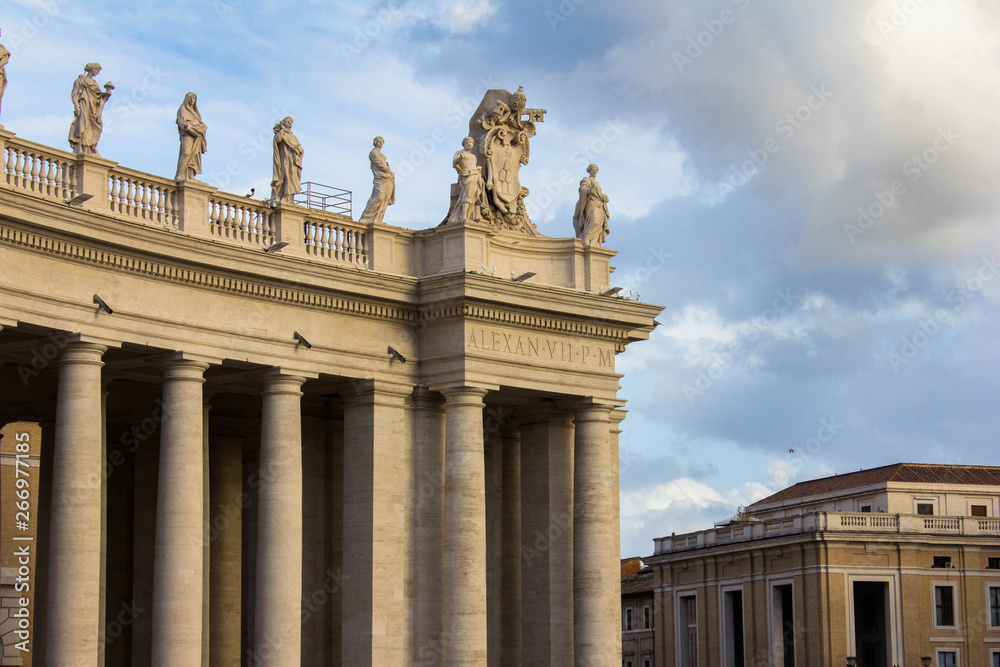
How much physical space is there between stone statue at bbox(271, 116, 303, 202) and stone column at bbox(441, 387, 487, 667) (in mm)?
7109

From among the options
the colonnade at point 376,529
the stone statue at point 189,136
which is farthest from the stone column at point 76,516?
the stone statue at point 189,136

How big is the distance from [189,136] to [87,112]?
2982 mm

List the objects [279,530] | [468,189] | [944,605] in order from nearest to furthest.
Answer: [279,530] < [468,189] < [944,605]

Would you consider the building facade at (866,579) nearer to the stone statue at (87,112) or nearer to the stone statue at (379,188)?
the stone statue at (379,188)

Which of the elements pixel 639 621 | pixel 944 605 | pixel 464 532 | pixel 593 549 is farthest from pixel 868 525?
pixel 464 532

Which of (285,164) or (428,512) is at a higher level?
(285,164)

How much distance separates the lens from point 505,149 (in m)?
50.6

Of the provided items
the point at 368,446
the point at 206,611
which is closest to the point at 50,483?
the point at 206,611

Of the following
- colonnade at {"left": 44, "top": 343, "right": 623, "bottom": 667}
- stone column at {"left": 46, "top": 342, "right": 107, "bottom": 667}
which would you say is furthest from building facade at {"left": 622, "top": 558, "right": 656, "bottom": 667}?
stone column at {"left": 46, "top": 342, "right": 107, "bottom": 667}

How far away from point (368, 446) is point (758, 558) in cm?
7765

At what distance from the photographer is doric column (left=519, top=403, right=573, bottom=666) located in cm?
4966

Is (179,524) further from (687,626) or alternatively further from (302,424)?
(687,626)

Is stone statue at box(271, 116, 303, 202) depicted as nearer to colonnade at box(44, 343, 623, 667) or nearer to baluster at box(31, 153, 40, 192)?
colonnade at box(44, 343, 623, 667)

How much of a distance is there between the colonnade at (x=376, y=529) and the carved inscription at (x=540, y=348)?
1.28 metres
